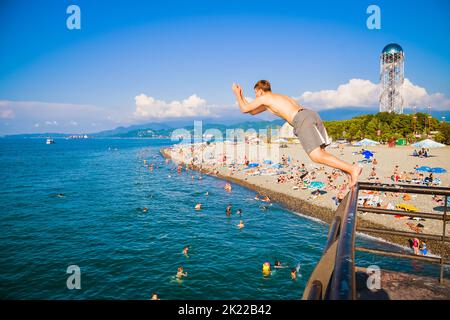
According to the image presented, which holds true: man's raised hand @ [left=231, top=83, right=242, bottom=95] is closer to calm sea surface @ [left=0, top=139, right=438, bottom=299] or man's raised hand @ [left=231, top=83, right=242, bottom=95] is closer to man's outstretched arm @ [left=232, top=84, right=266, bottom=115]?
man's outstretched arm @ [left=232, top=84, right=266, bottom=115]

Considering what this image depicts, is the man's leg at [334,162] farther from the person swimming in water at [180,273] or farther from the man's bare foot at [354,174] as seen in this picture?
the person swimming in water at [180,273]

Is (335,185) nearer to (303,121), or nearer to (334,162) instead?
(334,162)

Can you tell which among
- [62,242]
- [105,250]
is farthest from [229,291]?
[62,242]

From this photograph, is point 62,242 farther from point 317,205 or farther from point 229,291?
point 317,205

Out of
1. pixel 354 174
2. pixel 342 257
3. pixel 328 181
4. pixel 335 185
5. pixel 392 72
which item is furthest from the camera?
pixel 392 72

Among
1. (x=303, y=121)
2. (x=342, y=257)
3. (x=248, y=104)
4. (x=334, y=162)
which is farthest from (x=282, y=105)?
(x=342, y=257)

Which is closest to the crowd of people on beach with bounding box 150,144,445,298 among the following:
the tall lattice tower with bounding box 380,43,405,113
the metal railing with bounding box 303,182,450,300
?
the metal railing with bounding box 303,182,450,300

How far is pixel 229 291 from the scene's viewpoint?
15.5 meters

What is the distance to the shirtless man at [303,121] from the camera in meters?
3.23

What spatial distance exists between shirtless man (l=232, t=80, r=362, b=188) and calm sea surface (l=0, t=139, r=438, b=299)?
13442mm

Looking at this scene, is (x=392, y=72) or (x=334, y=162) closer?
(x=334, y=162)

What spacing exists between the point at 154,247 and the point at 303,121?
20855mm

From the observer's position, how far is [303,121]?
10.7ft

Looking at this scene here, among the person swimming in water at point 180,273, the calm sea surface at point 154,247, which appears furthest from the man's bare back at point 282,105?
the person swimming in water at point 180,273
